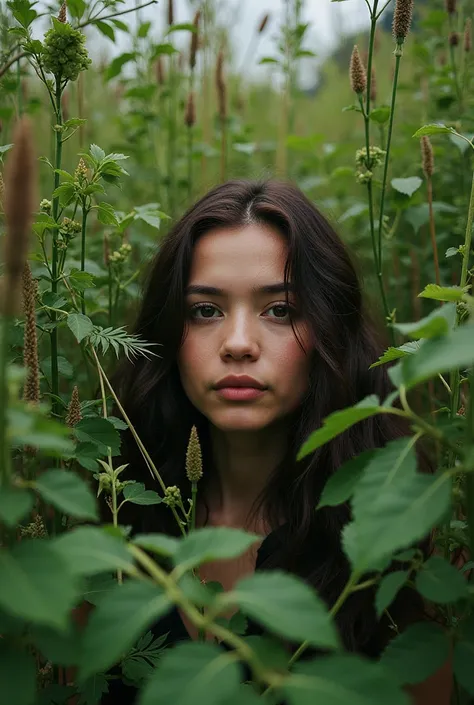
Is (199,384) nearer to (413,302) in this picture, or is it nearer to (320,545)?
(320,545)

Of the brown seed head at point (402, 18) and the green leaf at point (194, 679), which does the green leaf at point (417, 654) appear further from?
the brown seed head at point (402, 18)

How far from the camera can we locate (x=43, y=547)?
53 centimetres

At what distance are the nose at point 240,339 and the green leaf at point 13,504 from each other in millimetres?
642

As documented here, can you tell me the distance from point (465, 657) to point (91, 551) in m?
0.32

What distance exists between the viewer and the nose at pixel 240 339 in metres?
1.17

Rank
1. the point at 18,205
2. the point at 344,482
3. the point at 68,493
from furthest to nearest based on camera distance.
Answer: the point at 344,482
the point at 68,493
the point at 18,205

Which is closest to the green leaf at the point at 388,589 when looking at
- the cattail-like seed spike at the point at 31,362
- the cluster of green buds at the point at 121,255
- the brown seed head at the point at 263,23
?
the cattail-like seed spike at the point at 31,362

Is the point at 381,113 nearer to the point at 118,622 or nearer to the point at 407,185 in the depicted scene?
the point at 407,185

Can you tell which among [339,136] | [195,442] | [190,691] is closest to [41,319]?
[195,442]

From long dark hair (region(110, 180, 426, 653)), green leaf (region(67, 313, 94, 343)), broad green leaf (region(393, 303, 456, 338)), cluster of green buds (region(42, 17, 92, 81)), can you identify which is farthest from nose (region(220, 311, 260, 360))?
broad green leaf (region(393, 303, 456, 338))

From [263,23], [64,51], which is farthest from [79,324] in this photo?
[263,23]

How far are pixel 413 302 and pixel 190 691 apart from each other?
5.28ft

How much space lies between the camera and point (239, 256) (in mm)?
1250

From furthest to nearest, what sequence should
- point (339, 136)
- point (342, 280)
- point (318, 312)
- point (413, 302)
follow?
point (339, 136)
point (413, 302)
point (342, 280)
point (318, 312)
